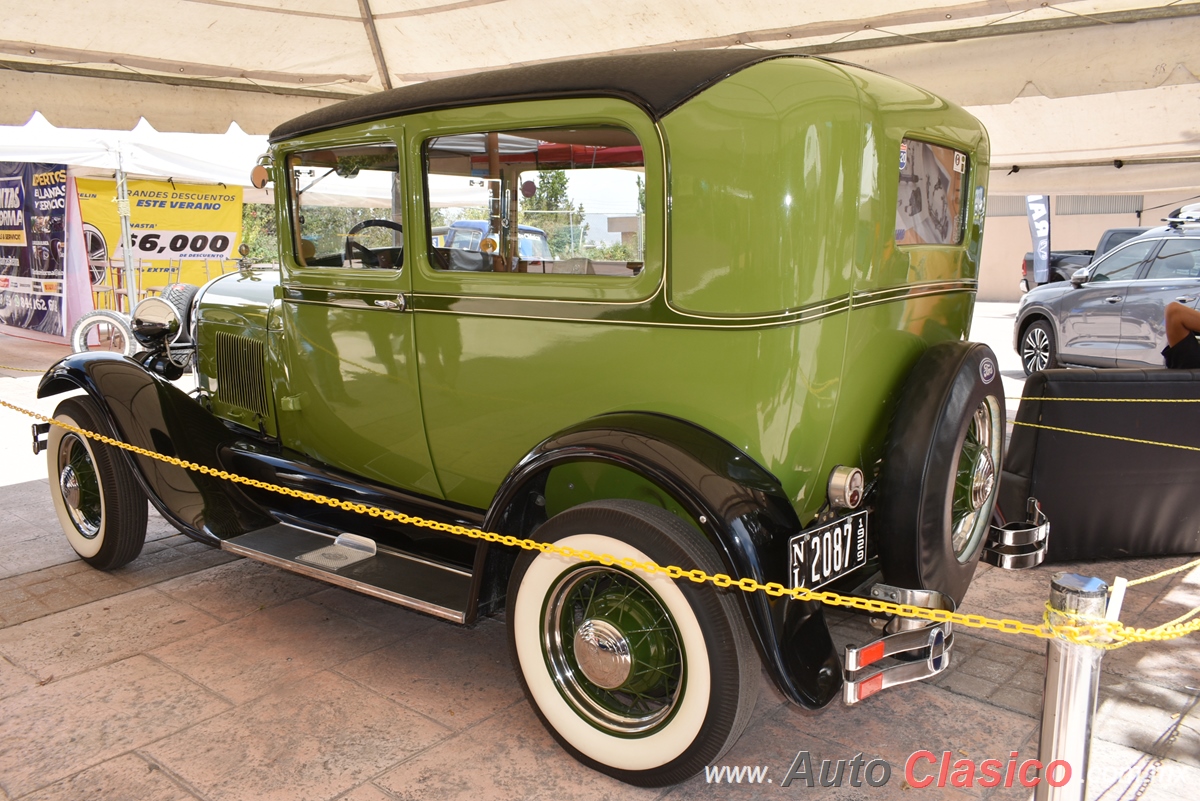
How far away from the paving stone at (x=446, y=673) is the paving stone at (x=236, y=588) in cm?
58

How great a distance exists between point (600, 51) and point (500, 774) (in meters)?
4.70

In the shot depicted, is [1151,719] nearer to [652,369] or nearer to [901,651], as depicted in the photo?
[901,651]

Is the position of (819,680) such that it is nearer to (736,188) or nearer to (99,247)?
(736,188)

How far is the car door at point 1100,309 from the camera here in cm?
854

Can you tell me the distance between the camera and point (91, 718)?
108 inches

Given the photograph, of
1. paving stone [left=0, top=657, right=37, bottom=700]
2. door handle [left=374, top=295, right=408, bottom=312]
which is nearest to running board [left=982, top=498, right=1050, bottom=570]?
door handle [left=374, top=295, right=408, bottom=312]

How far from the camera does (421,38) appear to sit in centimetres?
600

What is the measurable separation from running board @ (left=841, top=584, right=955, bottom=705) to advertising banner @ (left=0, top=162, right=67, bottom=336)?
1204 centimetres

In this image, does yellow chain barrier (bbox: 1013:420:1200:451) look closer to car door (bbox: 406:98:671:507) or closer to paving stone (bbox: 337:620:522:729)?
car door (bbox: 406:98:671:507)

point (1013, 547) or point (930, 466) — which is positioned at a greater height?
point (930, 466)

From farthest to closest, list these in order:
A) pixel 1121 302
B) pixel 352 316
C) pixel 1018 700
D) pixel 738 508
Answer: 1. pixel 1121 302
2. pixel 352 316
3. pixel 1018 700
4. pixel 738 508

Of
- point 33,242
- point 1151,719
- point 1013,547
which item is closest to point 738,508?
point 1013,547

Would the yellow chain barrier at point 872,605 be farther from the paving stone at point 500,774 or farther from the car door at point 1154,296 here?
the car door at point 1154,296

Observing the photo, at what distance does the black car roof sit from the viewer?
7.55 ft
